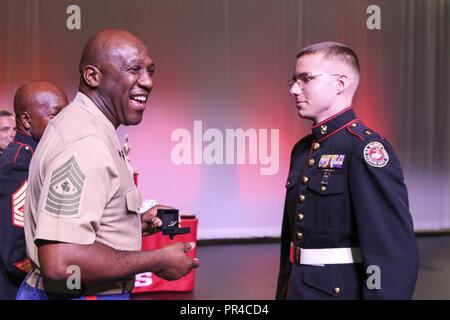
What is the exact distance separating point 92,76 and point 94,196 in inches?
16.4

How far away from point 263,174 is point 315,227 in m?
4.94

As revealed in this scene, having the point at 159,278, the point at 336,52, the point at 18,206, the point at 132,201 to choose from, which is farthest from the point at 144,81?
the point at 159,278

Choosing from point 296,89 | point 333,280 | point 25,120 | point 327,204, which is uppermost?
Result: point 296,89

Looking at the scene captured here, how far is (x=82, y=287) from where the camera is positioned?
4.59ft

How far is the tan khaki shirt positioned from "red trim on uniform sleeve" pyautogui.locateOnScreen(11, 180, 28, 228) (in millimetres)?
697

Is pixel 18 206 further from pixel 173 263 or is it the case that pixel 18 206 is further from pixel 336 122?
pixel 336 122

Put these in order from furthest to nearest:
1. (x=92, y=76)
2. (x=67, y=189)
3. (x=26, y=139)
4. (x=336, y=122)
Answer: (x=26, y=139) → (x=336, y=122) → (x=92, y=76) → (x=67, y=189)

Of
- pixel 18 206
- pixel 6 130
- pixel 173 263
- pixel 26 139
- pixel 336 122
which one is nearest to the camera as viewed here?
pixel 173 263

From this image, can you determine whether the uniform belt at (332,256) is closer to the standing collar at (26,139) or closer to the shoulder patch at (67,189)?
the shoulder patch at (67,189)

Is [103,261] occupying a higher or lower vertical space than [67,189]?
lower

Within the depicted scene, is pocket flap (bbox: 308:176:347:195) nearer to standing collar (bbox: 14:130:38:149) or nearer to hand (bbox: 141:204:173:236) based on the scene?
hand (bbox: 141:204:173:236)

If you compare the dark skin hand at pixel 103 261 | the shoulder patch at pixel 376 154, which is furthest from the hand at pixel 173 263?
the shoulder patch at pixel 376 154

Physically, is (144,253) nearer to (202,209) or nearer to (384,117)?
(202,209)

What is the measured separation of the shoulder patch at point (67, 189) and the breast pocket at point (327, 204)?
2.83ft
